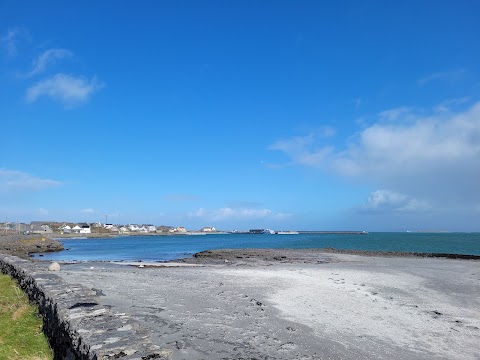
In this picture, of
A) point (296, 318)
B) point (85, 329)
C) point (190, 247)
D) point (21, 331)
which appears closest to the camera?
point (85, 329)

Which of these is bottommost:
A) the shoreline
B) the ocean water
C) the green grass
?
the ocean water

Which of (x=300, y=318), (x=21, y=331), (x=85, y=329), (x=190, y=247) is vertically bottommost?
(x=190, y=247)

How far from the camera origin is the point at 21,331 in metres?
9.25

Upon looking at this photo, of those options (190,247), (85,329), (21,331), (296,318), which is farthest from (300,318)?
(190,247)

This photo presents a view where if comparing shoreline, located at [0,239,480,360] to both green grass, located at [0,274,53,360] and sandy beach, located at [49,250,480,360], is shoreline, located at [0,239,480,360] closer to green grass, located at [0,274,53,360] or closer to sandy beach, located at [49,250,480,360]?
sandy beach, located at [49,250,480,360]

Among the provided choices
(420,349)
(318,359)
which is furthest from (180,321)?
(420,349)

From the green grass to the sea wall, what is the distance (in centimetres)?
22

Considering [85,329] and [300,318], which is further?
[300,318]

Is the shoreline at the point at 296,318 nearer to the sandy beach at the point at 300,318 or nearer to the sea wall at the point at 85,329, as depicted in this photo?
the sandy beach at the point at 300,318

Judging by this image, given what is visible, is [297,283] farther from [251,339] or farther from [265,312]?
[251,339]

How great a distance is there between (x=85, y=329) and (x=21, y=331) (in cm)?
386

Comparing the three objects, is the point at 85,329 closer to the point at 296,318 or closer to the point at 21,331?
the point at 21,331

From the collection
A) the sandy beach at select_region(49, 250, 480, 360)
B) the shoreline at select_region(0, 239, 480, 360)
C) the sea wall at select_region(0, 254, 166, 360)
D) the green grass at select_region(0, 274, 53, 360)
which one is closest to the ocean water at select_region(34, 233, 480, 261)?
the shoreline at select_region(0, 239, 480, 360)

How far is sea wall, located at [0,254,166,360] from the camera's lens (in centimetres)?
566
